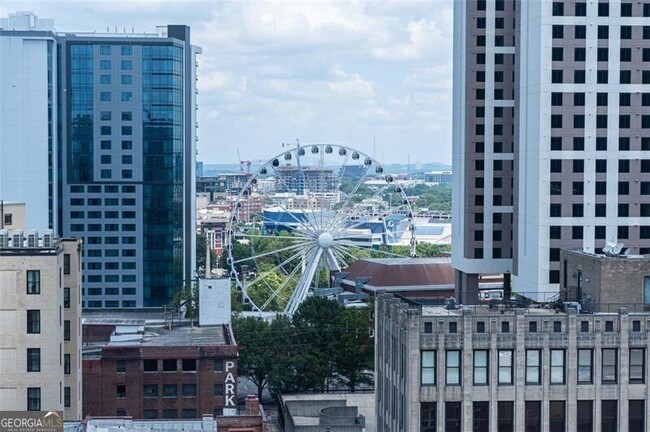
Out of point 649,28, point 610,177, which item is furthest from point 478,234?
point 649,28

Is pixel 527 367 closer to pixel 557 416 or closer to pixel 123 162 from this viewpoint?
pixel 557 416

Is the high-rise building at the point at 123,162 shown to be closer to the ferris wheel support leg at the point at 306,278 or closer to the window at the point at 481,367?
the ferris wheel support leg at the point at 306,278

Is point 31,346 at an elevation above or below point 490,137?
below

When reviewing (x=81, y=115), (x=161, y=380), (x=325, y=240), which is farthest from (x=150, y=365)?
(x=81, y=115)

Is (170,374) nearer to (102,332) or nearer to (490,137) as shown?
(102,332)

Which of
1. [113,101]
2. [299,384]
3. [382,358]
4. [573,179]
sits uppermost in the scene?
[113,101]

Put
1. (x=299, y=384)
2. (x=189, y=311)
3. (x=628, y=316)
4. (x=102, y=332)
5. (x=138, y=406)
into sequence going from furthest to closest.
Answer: (x=189, y=311), (x=299, y=384), (x=102, y=332), (x=138, y=406), (x=628, y=316)

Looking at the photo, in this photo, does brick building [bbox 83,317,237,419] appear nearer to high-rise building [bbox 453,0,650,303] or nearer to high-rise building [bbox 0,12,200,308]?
high-rise building [bbox 453,0,650,303]
